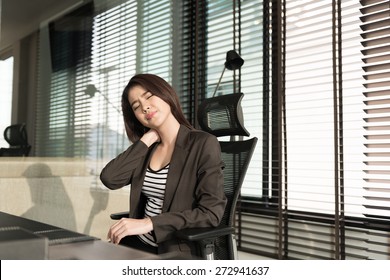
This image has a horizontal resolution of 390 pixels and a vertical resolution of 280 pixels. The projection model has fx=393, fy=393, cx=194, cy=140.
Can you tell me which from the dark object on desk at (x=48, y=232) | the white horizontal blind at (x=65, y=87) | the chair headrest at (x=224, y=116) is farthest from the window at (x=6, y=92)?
the dark object on desk at (x=48, y=232)

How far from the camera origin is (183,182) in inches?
54.8

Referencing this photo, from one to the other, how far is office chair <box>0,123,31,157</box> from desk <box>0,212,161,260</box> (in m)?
1.68

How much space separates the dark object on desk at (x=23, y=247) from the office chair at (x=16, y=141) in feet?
6.65

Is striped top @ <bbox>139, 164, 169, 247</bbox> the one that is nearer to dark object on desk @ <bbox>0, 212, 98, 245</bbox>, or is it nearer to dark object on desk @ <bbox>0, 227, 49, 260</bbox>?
dark object on desk @ <bbox>0, 212, 98, 245</bbox>

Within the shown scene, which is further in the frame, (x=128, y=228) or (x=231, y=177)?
(x=231, y=177)

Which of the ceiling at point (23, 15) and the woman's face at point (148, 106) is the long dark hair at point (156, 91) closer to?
the woman's face at point (148, 106)

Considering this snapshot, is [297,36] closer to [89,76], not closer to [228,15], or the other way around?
[228,15]

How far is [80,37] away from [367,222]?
222 cm

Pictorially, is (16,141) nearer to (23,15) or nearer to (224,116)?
(23,15)

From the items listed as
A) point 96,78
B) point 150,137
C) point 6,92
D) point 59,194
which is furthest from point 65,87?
point 150,137

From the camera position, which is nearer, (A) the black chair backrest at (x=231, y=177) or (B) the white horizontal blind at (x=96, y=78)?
(A) the black chair backrest at (x=231, y=177)

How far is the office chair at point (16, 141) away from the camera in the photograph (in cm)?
244

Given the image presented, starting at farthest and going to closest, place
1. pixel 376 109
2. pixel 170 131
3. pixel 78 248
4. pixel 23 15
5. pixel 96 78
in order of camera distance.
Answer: pixel 96 78, pixel 23 15, pixel 376 109, pixel 170 131, pixel 78 248

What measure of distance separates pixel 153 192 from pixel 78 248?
686 millimetres
